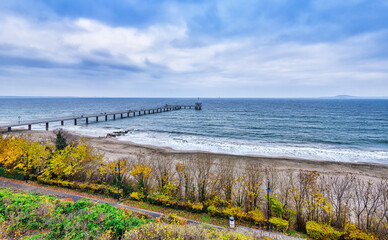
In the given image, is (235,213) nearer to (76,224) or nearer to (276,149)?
(76,224)

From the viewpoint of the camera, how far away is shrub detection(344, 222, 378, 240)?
36.3 ft

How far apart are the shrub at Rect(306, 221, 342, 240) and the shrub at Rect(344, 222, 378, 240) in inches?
16.0

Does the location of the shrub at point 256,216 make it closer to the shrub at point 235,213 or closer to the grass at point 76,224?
the shrub at point 235,213

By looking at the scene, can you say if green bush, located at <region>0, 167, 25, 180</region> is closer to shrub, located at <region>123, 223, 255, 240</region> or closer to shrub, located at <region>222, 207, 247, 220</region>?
shrub, located at <region>123, 223, 255, 240</region>

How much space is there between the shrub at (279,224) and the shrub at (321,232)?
1.16 m

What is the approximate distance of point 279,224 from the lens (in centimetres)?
1271

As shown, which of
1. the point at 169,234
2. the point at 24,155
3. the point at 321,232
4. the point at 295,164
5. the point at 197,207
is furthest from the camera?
the point at 295,164

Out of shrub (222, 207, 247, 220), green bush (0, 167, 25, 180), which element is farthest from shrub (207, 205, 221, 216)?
green bush (0, 167, 25, 180)

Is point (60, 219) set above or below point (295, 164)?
above

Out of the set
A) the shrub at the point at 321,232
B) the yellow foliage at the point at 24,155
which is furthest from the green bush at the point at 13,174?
the shrub at the point at 321,232

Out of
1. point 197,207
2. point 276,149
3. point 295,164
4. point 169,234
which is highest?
point 169,234

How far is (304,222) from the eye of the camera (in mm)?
13195

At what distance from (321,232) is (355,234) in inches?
62.8

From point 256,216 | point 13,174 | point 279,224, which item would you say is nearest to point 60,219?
point 256,216
